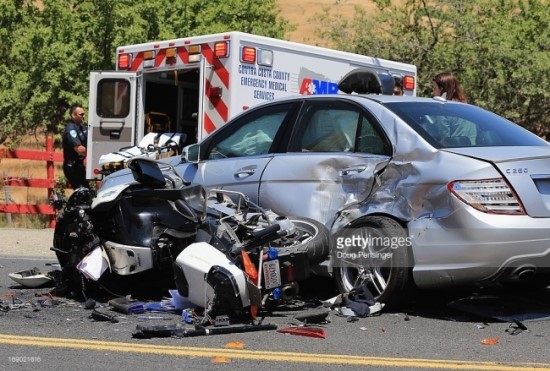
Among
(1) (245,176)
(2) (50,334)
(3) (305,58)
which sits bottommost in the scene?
(2) (50,334)

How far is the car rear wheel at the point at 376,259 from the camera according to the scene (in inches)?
262

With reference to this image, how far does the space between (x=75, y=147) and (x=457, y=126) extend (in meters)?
7.74

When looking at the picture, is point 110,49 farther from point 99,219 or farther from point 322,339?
point 322,339

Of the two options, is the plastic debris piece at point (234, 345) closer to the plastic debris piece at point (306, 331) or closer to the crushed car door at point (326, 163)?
the plastic debris piece at point (306, 331)

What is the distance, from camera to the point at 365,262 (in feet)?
22.6

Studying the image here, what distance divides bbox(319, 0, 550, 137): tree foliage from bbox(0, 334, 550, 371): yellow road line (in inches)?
582

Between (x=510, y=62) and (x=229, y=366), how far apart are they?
619 inches

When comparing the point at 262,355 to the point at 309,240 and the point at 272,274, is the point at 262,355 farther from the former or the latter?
the point at 309,240

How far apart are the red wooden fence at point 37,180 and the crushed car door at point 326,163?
9.71 m

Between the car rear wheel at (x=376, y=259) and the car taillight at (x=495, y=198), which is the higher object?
the car taillight at (x=495, y=198)

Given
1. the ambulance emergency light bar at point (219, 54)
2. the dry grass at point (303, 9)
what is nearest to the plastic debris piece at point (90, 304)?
the ambulance emergency light bar at point (219, 54)

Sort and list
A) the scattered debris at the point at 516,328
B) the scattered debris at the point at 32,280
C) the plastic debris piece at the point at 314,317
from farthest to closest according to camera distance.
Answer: the scattered debris at the point at 32,280, the plastic debris piece at the point at 314,317, the scattered debris at the point at 516,328

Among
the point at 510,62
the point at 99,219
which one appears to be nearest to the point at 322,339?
the point at 99,219

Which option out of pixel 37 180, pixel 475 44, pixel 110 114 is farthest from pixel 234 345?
pixel 475 44
